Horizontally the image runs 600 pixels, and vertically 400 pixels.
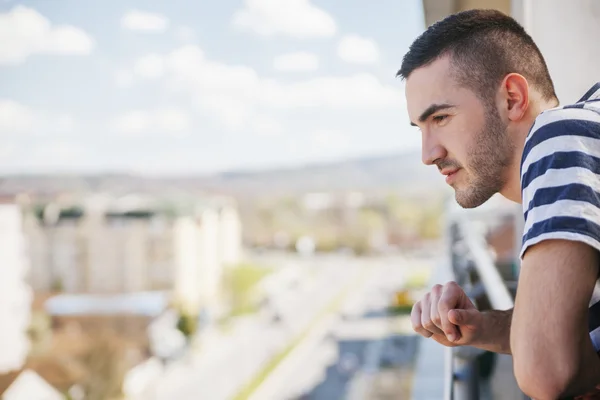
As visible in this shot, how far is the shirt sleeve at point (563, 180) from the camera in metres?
0.36

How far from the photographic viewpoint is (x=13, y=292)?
9.70 meters

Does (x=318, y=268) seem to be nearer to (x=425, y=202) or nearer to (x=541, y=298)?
(x=425, y=202)

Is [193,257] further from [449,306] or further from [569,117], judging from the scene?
[569,117]

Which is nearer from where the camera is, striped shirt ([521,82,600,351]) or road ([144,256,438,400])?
striped shirt ([521,82,600,351])

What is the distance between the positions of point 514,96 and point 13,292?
10.4 metres

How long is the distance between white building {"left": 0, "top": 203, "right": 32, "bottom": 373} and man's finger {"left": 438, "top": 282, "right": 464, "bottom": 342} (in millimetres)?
8212

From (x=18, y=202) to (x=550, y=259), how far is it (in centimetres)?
950

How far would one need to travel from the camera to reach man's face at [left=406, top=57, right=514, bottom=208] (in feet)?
1.68

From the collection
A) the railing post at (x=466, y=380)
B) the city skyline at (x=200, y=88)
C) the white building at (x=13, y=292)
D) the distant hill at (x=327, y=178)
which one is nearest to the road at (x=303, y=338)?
the distant hill at (x=327, y=178)

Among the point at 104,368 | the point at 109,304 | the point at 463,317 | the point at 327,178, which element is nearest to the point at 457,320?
the point at 463,317

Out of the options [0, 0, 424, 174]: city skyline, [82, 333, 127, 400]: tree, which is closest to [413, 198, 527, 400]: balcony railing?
[82, 333, 127, 400]: tree

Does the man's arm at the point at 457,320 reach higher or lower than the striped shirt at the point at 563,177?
lower

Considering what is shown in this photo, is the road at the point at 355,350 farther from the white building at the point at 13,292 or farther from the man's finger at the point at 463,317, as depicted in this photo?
the man's finger at the point at 463,317

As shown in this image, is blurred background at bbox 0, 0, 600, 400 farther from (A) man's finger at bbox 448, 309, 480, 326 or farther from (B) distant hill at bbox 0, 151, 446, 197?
(A) man's finger at bbox 448, 309, 480, 326
